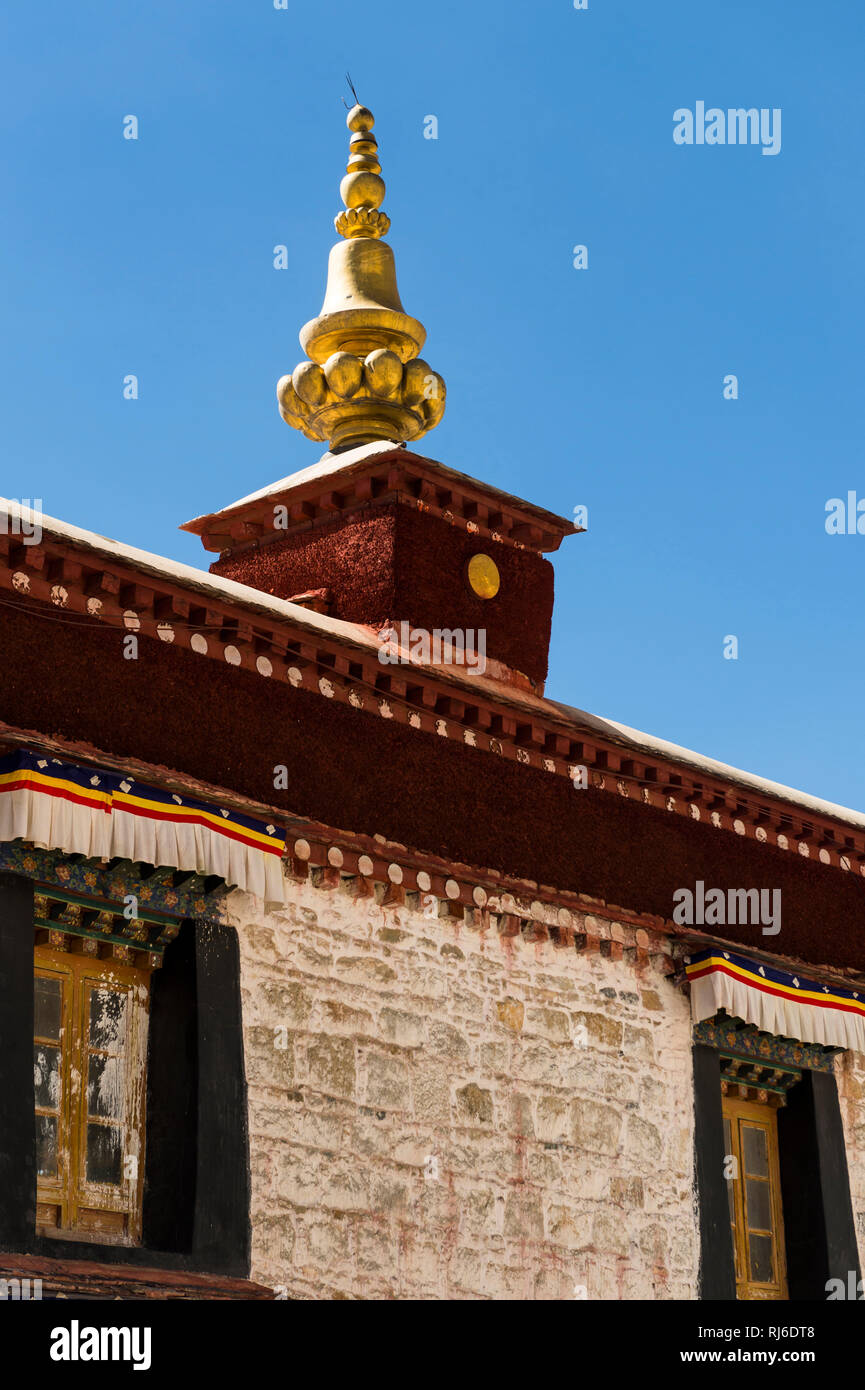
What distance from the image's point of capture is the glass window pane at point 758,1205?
452 inches

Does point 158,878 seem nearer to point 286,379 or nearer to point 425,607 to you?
point 425,607

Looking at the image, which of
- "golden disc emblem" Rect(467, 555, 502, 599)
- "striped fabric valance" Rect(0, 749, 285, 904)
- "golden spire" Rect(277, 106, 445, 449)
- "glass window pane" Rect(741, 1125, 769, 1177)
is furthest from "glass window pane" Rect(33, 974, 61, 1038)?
"golden spire" Rect(277, 106, 445, 449)

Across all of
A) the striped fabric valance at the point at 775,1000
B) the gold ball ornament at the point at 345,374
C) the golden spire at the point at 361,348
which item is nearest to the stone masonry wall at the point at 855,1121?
the striped fabric valance at the point at 775,1000

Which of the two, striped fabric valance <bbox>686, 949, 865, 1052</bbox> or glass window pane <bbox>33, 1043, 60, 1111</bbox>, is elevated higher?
striped fabric valance <bbox>686, 949, 865, 1052</bbox>

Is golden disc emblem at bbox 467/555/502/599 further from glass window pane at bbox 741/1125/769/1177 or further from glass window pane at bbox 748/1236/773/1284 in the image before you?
glass window pane at bbox 748/1236/773/1284

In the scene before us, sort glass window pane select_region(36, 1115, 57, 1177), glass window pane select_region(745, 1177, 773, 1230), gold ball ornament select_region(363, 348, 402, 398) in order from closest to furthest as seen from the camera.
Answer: glass window pane select_region(36, 1115, 57, 1177)
glass window pane select_region(745, 1177, 773, 1230)
gold ball ornament select_region(363, 348, 402, 398)

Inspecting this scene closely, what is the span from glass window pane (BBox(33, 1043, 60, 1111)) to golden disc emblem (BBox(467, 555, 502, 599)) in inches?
170

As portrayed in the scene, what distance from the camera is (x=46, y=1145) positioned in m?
8.45

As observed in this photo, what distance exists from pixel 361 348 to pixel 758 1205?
19.6 feet

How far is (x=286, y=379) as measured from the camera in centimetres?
1369

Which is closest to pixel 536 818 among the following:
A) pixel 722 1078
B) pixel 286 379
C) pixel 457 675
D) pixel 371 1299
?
pixel 457 675

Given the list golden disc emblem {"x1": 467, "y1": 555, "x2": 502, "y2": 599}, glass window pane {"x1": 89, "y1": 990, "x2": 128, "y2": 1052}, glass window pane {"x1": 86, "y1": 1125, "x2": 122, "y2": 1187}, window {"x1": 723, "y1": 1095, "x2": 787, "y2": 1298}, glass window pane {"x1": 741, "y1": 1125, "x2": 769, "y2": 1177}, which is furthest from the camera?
golden disc emblem {"x1": 467, "y1": 555, "x2": 502, "y2": 599}

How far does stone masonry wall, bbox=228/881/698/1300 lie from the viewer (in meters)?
9.22
